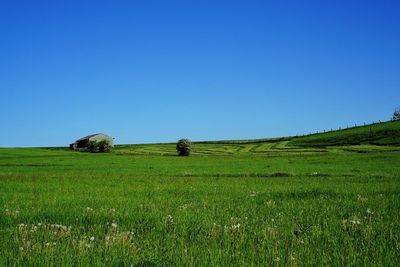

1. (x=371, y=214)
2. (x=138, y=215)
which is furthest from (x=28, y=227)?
(x=371, y=214)

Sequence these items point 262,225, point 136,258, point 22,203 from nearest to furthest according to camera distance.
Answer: point 136,258, point 262,225, point 22,203

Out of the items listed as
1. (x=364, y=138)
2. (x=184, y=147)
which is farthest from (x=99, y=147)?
(x=364, y=138)

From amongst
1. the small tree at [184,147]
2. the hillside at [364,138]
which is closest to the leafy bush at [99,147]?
the small tree at [184,147]

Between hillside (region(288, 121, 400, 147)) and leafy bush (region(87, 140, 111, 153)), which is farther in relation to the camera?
leafy bush (region(87, 140, 111, 153))

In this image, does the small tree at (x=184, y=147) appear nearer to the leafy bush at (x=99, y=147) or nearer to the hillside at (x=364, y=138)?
the leafy bush at (x=99, y=147)

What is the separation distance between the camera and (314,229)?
8516 mm

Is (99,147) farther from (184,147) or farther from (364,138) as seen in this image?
(364,138)

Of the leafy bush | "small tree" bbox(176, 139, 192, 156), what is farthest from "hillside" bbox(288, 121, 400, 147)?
the leafy bush

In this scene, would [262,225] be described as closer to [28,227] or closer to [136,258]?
[136,258]

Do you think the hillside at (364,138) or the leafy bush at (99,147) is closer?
the hillside at (364,138)

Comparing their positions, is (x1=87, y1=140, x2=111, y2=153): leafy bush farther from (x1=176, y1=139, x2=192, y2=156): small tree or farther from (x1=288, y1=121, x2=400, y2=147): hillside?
(x1=288, y1=121, x2=400, y2=147): hillside

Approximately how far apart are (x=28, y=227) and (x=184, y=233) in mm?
3043

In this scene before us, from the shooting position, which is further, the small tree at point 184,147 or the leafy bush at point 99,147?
the leafy bush at point 99,147

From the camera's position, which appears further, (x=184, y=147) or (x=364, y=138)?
(x=364, y=138)
